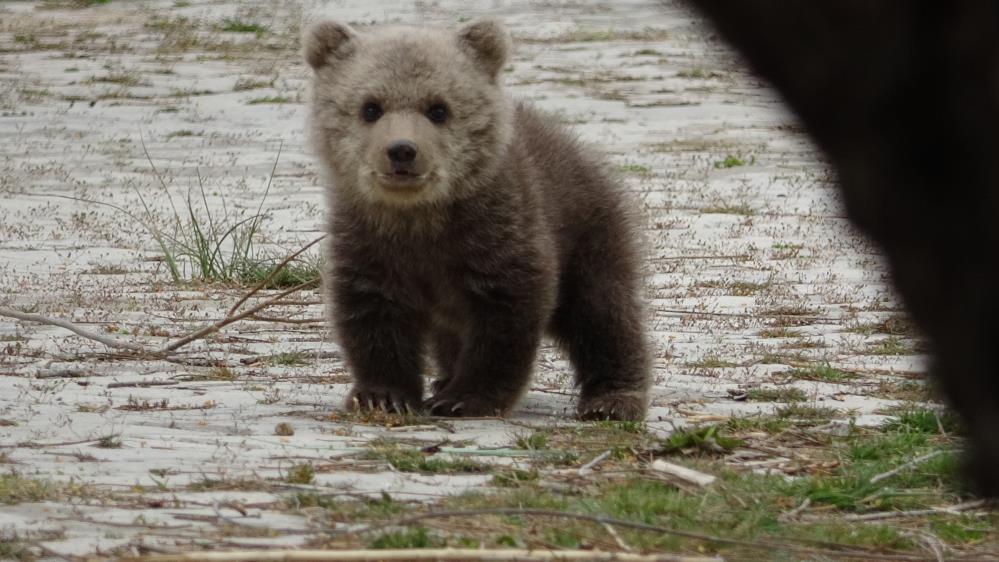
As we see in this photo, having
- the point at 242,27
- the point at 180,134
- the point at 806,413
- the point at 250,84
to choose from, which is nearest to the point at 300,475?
the point at 806,413

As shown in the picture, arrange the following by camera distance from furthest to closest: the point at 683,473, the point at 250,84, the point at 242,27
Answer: the point at 242,27 → the point at 250,84 → the point at 683,473

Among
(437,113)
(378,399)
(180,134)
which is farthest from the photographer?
(180,134)

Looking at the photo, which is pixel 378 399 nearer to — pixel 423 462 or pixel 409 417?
pixel 409 417

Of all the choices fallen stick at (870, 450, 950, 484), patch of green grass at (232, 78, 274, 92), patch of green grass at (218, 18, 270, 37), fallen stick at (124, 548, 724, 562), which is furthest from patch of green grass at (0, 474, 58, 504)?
patch of green grass at (218, 18, 270, 37)

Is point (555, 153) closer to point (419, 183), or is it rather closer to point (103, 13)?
point (419, 183)

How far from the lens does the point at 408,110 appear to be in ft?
21.0

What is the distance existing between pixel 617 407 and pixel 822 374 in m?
1.20

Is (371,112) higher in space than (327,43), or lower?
lower

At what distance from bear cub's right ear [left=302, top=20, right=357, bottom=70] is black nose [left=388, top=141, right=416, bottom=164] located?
69cm

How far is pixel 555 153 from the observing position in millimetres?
7020

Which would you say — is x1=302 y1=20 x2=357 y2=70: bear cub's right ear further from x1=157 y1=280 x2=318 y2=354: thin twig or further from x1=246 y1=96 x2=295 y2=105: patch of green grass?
x1=246 y1=96 x2=295 y2=105: patch of green grass

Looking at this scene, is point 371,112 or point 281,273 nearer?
point 371,112

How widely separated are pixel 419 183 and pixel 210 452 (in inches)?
66.2

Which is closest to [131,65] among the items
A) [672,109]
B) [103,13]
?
[103,13]
